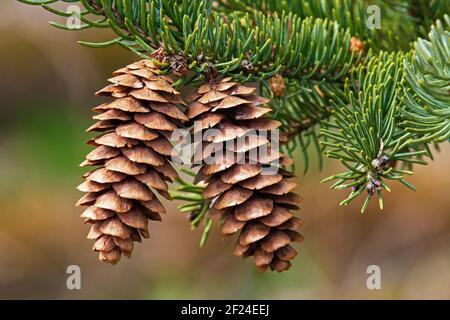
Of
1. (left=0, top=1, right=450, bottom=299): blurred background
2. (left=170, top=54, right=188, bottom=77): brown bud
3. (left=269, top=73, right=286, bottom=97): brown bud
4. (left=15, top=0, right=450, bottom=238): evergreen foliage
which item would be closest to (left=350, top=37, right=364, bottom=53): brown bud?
(left=15, top=0, right=450, bottom=238): evergreen foliage

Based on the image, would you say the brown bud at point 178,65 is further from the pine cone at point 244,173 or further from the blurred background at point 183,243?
the blurred background at point 183,243

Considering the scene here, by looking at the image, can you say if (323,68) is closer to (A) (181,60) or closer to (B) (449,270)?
Result: (A) (181,60)

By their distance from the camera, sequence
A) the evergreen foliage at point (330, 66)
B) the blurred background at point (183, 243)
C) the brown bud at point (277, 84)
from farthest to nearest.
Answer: the blurred background at point (183, 243), the brown bud at point (277, 84), the evergreen foliage at point (330, 66)

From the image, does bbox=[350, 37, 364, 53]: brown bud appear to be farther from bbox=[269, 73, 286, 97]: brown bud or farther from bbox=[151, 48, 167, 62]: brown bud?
bbox=[151, 48, 167, 62]: brown bud

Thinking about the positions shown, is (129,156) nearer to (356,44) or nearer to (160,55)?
(160,55)

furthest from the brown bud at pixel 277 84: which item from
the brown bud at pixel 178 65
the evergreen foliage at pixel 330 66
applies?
the brown bud at pixel 178 65
